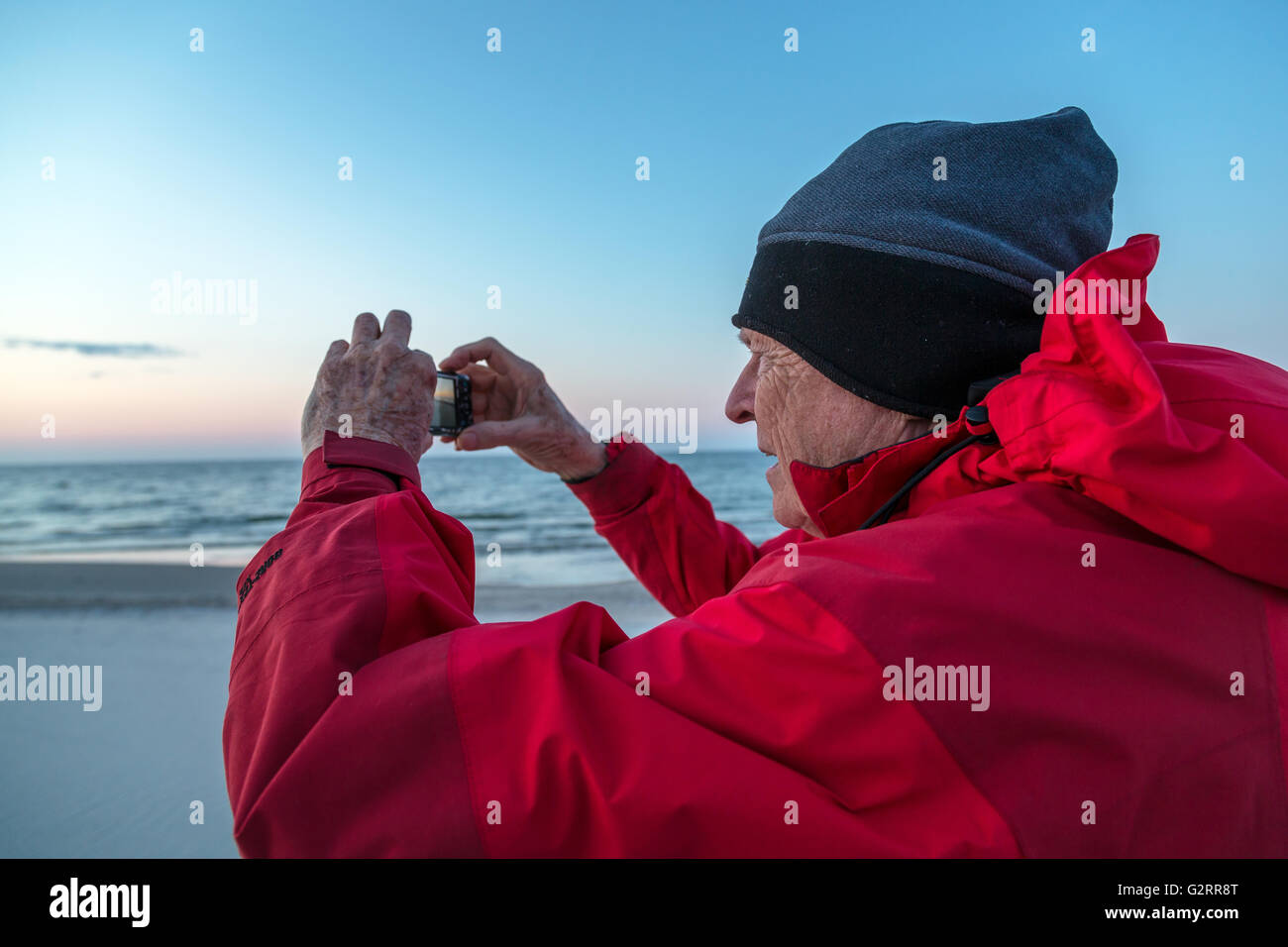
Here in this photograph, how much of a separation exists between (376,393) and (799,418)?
3.08 ft

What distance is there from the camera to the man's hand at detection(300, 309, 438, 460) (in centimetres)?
175

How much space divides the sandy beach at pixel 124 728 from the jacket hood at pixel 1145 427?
11.2 ft

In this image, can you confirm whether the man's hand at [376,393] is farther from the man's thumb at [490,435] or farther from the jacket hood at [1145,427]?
the jacket hood at [1145,427]

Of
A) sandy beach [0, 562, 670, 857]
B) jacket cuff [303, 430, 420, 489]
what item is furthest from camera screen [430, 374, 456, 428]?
sandy beach [0, 562, 670, 857]

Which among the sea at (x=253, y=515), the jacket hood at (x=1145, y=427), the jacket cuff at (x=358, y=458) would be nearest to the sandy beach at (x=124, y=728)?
the sea at (x=253, y=515)

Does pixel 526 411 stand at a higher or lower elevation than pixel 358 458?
higher

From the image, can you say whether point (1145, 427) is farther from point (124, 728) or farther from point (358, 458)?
point (124, 728)

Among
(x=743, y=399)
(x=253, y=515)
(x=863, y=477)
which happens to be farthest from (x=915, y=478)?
(x=253, y=515)

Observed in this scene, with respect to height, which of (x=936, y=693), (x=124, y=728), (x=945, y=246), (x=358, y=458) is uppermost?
(x=945, y=246)

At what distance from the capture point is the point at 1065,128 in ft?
4.98

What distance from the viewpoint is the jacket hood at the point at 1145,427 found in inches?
36.4

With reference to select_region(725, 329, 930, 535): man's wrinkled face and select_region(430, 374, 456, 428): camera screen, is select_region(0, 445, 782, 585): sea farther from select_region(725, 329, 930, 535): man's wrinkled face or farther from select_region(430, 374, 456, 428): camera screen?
select_region(725, 329, 930, 535): man's wrinkled face

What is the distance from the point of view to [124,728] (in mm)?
4359
